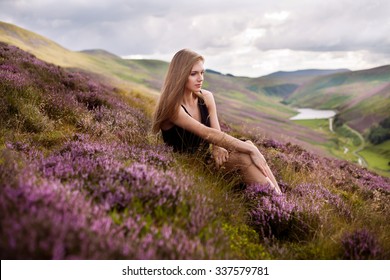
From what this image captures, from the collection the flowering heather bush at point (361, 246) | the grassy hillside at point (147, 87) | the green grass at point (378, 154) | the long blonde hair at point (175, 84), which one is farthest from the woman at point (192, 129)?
the green grass at point (378, 154)

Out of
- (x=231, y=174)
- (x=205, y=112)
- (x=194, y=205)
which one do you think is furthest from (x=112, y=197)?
(x=205, y=112)

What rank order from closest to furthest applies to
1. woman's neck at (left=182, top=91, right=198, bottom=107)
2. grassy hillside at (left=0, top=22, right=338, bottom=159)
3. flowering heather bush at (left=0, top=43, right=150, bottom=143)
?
woman's neck at (left=182, top=91, right=198, bottom=107)
flowering heather bush at (left=0, top=43, right=150, bottom=143)
grassy hillside at (left=0, top=22, right=338, bottom=159)

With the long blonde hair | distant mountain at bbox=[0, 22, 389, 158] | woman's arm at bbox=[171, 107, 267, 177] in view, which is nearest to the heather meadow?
woman's arm at bbox=[171, 107, 267, 177]

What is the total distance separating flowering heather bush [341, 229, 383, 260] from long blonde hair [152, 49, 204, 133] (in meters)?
3.11

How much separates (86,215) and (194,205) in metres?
1.02

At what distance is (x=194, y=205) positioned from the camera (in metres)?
3.12

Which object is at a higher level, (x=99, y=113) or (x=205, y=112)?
(x=205, y=112)

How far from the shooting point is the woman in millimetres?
5199

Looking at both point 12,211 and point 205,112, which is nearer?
point 12,211

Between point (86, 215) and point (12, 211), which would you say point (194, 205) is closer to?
point (86, 215)

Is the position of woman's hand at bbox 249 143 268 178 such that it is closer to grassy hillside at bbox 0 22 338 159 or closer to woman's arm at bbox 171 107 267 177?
woman's arm at bbox 171 107 267 177

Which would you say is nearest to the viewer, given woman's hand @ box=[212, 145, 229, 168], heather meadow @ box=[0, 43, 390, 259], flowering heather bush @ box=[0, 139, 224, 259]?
flowering heather bush @ box=[0, 139, 224, 259]

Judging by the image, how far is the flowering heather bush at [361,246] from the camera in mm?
3328
